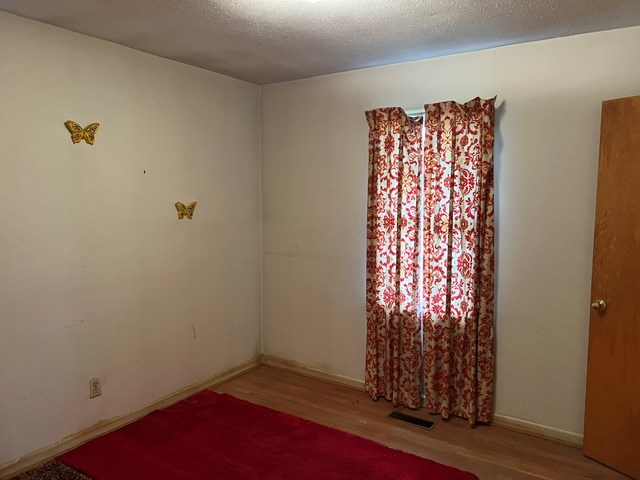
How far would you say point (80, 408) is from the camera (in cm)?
273

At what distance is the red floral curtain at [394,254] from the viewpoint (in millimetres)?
3107

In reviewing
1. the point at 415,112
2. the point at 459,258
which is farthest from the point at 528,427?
the point at 415,112

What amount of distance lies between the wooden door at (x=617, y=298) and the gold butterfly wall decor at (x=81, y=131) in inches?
117

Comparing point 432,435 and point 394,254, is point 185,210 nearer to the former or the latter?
point 394,254

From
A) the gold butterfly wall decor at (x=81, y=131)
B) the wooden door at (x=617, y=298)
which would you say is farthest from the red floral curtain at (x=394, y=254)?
the gold butterfly wall decor at (x=81, y=131)

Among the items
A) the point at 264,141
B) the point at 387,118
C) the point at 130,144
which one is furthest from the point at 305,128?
the point at 130,144

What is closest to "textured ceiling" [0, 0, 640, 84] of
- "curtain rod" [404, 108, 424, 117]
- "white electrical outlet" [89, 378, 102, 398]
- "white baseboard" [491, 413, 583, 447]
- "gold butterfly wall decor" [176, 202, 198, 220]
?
"curtain rod" [404, 108, 424, 117]

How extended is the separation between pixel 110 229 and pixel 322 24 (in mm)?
1813

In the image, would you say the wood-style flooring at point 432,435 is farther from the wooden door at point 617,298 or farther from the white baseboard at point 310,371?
the wooden door at point 617,298

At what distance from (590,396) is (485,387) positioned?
0.60 m

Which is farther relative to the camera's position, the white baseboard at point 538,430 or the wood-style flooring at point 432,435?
the white baseboard at point 538,430

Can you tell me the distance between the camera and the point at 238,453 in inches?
Result: 104

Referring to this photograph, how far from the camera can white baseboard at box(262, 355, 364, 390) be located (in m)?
3.61

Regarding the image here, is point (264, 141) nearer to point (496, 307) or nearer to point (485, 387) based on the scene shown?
point (496, 307)
